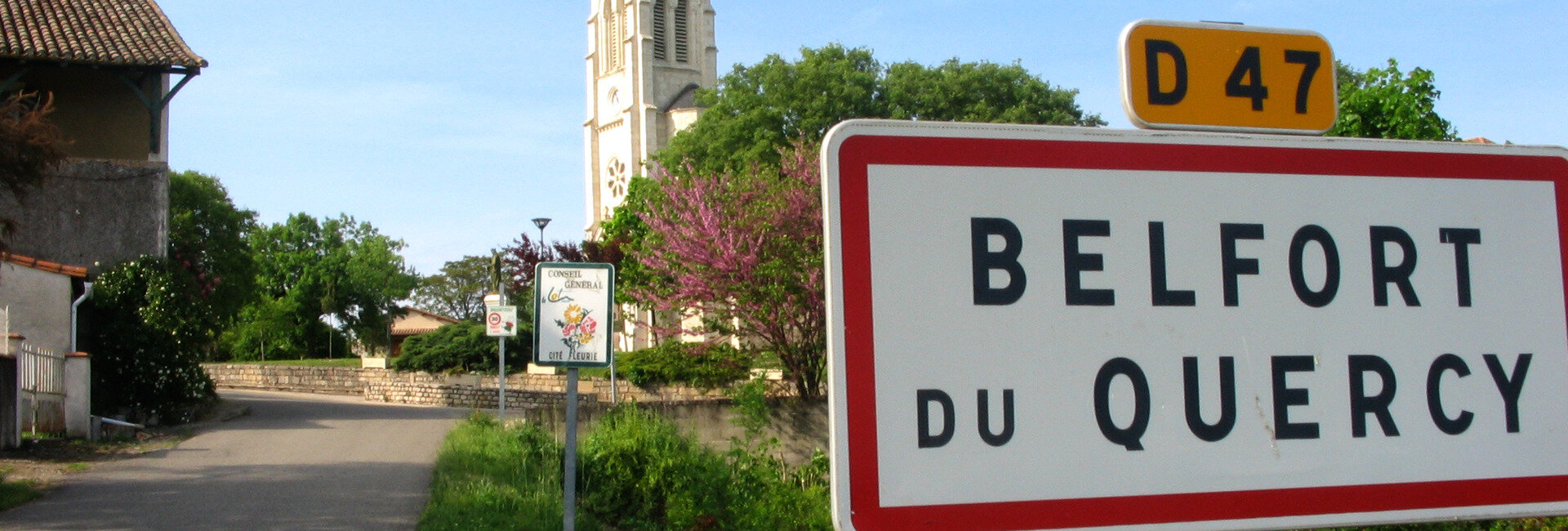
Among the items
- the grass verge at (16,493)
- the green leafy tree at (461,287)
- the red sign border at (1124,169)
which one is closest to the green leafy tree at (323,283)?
the green leafy tree at (461,287)

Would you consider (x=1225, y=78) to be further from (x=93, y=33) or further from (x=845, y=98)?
(x=845, y=98)

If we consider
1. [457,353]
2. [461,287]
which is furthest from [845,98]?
[461,287]

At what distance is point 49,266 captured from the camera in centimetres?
1909

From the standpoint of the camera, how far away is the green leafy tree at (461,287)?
91.7m

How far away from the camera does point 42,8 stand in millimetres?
23047

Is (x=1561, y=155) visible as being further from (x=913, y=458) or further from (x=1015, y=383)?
(x=913, y=458)

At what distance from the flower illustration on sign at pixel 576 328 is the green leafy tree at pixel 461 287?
277 ft

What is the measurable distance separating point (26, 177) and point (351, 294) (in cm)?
6696

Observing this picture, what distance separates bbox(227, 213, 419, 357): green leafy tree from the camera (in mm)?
73438

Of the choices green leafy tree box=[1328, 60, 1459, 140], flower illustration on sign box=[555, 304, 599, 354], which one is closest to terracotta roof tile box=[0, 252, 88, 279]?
flower illustration on sign box=[555, 304, 599, 354]

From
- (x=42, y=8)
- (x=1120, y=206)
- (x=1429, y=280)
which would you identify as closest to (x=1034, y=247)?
(x=1120, y=206)

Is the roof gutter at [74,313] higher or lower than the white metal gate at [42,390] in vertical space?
higher

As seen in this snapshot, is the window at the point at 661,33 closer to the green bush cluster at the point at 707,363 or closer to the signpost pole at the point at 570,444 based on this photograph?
the green bush cluster at the point at 707,363

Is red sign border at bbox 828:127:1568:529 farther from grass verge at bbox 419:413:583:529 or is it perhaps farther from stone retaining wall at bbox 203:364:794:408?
stone retaining wall at bbox 203:364:794:408
